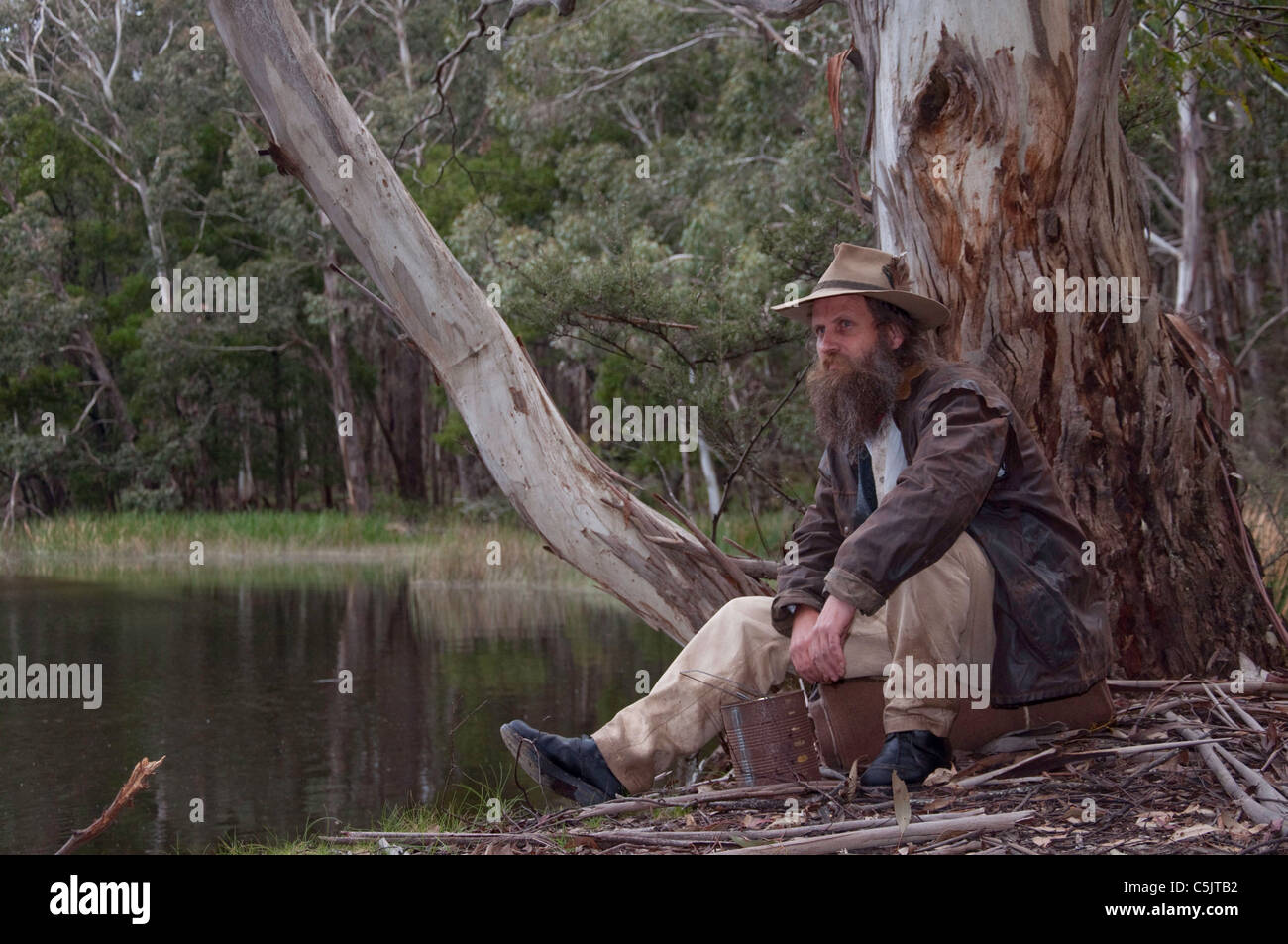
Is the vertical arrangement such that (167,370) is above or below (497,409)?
above

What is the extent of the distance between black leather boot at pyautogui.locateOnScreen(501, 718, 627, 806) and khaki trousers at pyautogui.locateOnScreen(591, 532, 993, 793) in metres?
0.03

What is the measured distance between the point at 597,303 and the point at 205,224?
2004 centimetres

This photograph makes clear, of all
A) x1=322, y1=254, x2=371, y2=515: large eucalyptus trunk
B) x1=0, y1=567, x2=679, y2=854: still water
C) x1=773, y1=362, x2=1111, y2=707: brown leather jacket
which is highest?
x1=322, y1=254, x2=371, y2=515: large eucalyptus trunk

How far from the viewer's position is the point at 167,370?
77.8 ft

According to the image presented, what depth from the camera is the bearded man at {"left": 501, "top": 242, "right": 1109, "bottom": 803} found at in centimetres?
306

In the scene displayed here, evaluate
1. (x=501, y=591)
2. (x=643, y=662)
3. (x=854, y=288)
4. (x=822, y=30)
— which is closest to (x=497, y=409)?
(x=854, y=288)

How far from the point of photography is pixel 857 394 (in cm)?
335

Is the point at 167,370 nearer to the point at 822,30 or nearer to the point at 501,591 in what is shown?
the point at 501,591

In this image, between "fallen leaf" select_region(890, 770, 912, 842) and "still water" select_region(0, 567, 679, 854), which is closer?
"fallen leaf" select_region(890, 770, 912, 842)

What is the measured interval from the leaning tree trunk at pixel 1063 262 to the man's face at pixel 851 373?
2.68ft

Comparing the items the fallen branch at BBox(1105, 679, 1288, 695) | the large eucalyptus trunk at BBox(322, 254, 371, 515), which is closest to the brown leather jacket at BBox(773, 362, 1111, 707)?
the fallen branch at BBox(1105, 679, 1288, 695)

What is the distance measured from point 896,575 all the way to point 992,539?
0.31m

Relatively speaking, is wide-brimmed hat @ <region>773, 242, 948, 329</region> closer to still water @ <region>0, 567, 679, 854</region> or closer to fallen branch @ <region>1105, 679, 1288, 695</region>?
fallen branch @ <region>1105, 679, 1288, 695</region>

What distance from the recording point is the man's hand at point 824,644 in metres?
3.06
